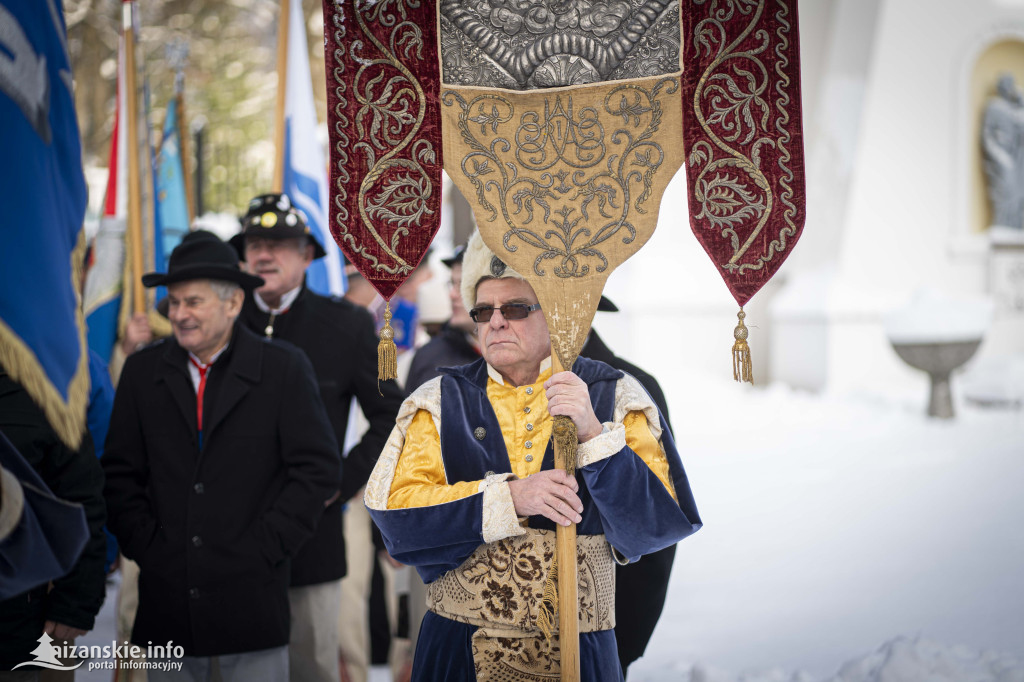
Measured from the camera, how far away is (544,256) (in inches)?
82.9

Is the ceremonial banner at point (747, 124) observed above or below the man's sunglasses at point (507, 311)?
above

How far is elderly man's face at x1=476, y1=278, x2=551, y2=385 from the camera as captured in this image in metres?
2.10

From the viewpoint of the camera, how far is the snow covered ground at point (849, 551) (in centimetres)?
416

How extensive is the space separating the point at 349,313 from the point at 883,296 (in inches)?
330

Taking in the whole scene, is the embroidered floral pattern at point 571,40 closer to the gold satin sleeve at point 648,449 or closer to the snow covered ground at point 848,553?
the gold satin sleeve at point 648,449

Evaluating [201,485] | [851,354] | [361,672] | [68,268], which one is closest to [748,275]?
[68,268]

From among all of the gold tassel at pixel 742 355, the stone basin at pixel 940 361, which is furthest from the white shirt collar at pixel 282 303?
the stone basin at pixel 940 361

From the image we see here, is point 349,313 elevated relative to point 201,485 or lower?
elevated

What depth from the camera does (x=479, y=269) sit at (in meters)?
2.20

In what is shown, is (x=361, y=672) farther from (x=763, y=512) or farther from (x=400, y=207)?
(x=763, y=512)

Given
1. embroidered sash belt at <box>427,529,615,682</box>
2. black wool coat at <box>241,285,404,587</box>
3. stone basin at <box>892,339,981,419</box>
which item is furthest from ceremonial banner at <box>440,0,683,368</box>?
stone basin at <box>892,339,981,419</box>

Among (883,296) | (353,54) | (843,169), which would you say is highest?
(843,169)

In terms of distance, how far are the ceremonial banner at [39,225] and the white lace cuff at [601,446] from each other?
3.60 ft

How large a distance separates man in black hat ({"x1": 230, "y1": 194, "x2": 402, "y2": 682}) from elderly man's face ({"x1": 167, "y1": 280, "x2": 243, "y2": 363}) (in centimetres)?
66
